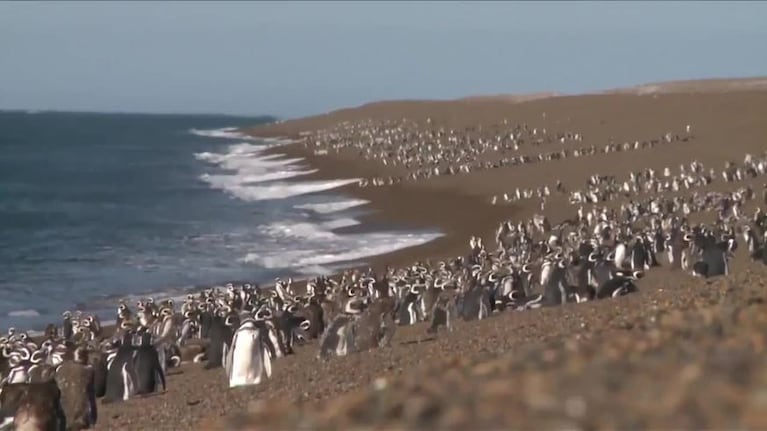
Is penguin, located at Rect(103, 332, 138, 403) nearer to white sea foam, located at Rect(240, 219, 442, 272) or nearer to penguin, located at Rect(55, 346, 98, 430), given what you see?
penguin, located at Rect(55, 346, 98, 430)

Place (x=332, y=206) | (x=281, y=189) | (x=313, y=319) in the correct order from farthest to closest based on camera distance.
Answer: (x=281, y=189) → (x=332, y=206) → (x=313, y=319)

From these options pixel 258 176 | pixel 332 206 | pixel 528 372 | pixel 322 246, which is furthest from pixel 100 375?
pixel 258 176

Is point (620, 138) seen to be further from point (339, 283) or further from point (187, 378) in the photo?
point (187, 378)

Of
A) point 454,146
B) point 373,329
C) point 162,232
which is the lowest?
point 162,232

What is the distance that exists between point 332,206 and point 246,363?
31.5 meters

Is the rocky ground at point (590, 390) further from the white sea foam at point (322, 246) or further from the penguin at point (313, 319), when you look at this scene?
the white sea foam at point (322, 246)

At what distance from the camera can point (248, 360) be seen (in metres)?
13.7

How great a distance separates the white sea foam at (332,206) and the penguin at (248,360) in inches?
1152

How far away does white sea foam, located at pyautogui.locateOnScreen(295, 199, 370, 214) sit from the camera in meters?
43.9

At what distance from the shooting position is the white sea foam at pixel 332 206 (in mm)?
43866

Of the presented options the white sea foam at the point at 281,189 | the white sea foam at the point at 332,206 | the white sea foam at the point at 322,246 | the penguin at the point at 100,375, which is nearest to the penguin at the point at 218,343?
the penguin at the point at 100,375

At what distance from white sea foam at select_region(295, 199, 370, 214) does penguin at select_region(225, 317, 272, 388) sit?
2927cm

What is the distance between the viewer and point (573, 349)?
4926 millimetres

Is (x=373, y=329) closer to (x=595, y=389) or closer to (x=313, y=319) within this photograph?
(x=313, y=319)
